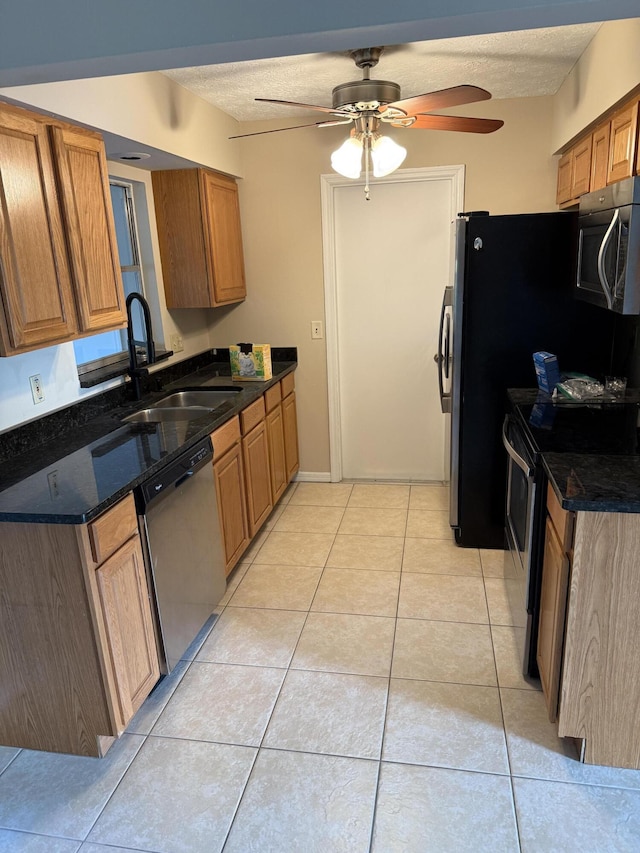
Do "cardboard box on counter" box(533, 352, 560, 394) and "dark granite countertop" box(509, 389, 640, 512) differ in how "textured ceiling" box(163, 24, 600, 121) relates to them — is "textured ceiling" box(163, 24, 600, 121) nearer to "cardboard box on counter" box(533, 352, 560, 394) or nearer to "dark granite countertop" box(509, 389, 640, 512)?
"cardboard box on counter" box(533, 352, 560, 394)

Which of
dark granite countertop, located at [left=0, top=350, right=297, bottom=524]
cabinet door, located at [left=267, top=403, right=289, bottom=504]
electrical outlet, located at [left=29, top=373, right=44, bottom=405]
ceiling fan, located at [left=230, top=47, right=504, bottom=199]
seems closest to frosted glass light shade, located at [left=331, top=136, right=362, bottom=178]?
ceiling fan, located at [left=230, top=47, right=504, bottom=199]

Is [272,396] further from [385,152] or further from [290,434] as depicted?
[385,152]

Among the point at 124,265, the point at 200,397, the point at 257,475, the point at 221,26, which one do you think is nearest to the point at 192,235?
the point at 124,265

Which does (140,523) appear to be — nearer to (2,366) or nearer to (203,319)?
(2,366)

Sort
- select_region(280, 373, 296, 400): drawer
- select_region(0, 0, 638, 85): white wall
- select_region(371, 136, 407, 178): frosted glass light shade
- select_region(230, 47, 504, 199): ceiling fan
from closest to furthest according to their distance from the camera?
select_region(0, 0, 638, 85): white wall
select_region(230, 47, 504, 199): ceiling fan
select_region(371, 136, 407, 178): frosted glass light shade
select_region(280, 373, 296, 400): drawer

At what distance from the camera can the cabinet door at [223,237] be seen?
11.4 ft

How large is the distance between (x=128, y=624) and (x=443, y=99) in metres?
2.19

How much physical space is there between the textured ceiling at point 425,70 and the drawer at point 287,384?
1.62 metres

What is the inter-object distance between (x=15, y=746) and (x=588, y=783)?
6.10 ft

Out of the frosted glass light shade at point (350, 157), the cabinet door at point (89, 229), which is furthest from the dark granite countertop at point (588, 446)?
the cabinet door at point (89, 229)

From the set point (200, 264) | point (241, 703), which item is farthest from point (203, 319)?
point (241, 703)

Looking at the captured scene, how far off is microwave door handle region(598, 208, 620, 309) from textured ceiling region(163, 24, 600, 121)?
3.43 feet

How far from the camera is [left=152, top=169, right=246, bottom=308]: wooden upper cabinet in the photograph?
338 cm

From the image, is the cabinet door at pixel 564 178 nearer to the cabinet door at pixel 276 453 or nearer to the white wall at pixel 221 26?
the white wall at pixel 221 26
